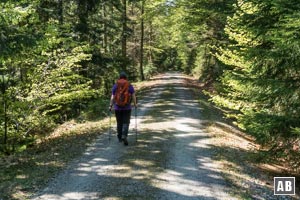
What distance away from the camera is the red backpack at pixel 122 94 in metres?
11.5

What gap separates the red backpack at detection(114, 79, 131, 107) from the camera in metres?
11.5

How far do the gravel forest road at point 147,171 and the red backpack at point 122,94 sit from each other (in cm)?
143

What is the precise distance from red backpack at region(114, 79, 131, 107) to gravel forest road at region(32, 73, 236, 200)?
143 centimetres

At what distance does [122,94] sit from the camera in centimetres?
1145

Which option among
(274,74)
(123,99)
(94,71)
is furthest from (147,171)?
(94,71)

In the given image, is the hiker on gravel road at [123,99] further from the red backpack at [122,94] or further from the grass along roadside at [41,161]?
the grass along roadside at [41,161]

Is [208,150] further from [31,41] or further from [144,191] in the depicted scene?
[31,41]

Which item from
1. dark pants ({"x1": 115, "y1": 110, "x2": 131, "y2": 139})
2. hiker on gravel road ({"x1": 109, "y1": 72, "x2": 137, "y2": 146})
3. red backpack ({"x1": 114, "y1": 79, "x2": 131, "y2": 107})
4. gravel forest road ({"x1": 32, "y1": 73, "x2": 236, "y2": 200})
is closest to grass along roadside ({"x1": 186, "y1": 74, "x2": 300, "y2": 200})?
gravel forest road ({"x1": 32, "y1": 73, "x2": 236, "y2": 200})

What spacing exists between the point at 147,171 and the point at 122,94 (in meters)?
3.06

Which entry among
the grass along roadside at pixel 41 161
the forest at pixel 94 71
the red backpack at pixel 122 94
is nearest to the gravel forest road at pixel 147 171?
the grass along roadside at pixel 41 161

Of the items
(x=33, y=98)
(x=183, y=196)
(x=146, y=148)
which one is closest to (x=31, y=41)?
(x=33, y=98)

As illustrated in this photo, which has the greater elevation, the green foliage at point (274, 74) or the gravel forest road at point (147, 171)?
the green foliage at point (274, 74)

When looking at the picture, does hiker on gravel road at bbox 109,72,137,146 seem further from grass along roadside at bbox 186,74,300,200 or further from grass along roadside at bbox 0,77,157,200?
grass along roadside at bbox 186,74,300,200

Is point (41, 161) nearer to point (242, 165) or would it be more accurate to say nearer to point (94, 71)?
point (242, 165)
